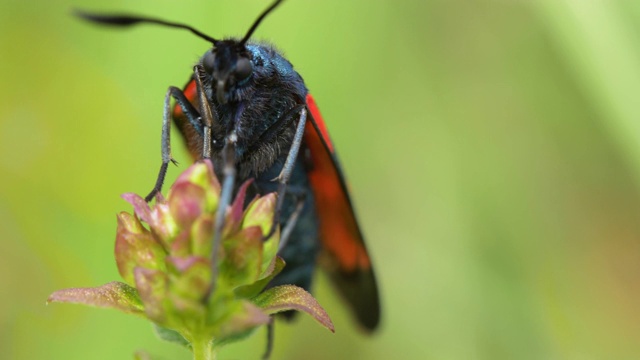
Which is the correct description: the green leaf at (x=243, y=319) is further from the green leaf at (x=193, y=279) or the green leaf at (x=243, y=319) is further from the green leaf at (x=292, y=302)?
A: the green leaf at (x=292, y=302)

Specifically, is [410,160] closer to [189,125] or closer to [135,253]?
[189,125]

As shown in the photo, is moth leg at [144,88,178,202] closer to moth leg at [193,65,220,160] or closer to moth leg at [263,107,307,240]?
moth leg at [193,65,220,160]

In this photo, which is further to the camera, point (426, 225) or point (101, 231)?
point (426, 225)

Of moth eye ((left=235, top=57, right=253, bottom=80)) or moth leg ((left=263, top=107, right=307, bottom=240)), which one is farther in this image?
moth eye ((left=235, top=57, right=253, bottom=80))

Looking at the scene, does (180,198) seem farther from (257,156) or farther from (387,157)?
(387,157)

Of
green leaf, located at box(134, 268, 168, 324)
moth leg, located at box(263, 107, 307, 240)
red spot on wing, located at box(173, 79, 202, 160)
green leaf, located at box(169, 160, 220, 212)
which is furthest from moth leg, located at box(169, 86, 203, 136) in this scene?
green leaf, located at box(134, 268, 168, 324)

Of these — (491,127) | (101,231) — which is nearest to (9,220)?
(101,231)

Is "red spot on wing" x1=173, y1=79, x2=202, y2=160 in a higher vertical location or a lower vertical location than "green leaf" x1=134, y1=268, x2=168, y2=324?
higher

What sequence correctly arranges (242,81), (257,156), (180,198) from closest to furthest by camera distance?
1. (180,198)
2. (242,81)
3. (257,156)
